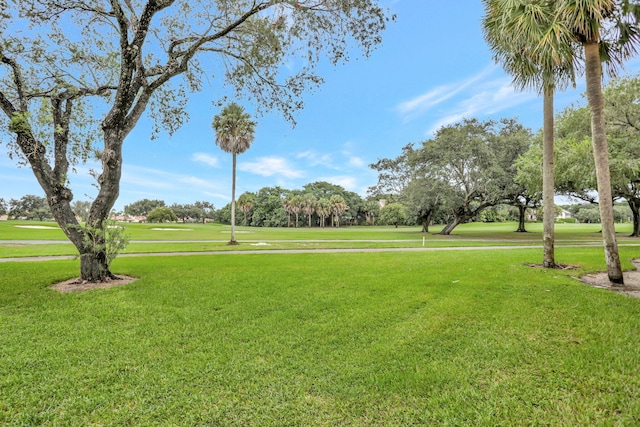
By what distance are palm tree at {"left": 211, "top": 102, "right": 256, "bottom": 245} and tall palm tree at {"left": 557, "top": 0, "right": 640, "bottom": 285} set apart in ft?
68.1

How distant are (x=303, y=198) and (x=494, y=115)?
1992 inches

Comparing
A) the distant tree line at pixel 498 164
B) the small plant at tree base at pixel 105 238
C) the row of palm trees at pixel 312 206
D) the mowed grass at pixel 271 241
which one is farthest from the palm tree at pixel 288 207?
the small plant at tree base at pixel 105 238

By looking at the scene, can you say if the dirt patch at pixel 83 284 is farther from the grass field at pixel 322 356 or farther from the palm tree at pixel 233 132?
the palm tree at pixel 233 132

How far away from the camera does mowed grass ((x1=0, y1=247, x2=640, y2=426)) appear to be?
2754 mm

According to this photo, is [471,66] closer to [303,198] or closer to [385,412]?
[385,412]

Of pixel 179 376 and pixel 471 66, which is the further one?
pixel 471 66

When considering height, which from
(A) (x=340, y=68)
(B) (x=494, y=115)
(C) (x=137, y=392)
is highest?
(B) (x=494, y=115)

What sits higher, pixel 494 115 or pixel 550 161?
pixel 494 115

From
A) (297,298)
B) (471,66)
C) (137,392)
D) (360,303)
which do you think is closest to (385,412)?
(137,392)

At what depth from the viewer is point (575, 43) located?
25.4 feet

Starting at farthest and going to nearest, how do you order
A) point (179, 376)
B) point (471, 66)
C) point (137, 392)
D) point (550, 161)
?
1. point (471, 66)
2. point (550, 161)
3. point (179, 376)
4. point (137, 392)

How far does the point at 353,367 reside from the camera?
3508 mm

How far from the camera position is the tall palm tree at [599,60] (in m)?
6.50

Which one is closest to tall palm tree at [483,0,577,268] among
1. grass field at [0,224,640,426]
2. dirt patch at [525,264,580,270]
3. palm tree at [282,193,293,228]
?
dirt patch at [525,264,580,270]
